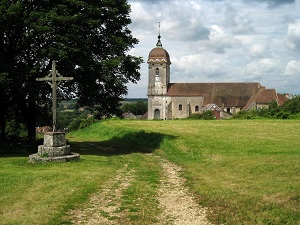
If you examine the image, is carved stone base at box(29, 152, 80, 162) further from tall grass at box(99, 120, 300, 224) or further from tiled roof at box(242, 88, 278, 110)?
tiled roof at box(242, 88, 278, 110)

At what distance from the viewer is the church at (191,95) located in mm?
77062

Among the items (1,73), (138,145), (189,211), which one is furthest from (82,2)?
(189,211)

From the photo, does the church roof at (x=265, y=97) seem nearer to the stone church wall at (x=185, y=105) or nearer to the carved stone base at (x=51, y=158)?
the stone church wall at (x=185, y=105)

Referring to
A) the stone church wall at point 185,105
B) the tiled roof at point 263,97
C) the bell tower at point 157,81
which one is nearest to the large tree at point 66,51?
the tiled roof at point 263,97

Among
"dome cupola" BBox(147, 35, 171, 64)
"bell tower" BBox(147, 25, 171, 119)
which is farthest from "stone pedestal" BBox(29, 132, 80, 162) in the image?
"dome cupola" BBox(147, 35, 171, 64)

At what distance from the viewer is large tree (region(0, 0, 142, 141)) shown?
17.9m

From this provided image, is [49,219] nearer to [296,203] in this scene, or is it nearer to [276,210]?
[276,210]

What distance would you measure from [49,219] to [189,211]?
10.3 feet

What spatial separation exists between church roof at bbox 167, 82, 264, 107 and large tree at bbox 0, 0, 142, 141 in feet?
200

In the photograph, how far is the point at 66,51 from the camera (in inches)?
714

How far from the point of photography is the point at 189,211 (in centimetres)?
854

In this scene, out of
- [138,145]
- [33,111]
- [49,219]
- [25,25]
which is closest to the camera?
[49,219]

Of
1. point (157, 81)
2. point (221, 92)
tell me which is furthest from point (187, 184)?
point (157, 81)

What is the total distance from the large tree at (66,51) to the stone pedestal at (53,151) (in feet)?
9.58
